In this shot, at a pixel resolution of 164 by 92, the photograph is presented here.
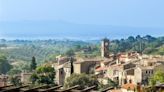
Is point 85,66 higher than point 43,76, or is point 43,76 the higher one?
point 43,76

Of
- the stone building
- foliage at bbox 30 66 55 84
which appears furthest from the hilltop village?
foliage at bbox 30 66 55 84

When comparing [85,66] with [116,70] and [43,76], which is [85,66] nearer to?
[116,70]

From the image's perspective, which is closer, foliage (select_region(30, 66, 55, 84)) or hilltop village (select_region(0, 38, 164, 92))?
foliage (select_region(30, 66, 55, 84))

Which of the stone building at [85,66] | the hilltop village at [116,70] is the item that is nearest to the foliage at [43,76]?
the hilltop village at [116,70]

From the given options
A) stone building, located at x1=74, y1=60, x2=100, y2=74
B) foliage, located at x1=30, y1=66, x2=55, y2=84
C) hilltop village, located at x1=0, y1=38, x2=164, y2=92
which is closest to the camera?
foliage, located at x1=30, y1=66, x2=55, y2=84

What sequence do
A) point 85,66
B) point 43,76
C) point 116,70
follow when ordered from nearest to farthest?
point 43,76
point 116,70
point 85,66

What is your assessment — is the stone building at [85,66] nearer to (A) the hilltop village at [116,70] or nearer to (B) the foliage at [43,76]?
(A) the hilltop village at [116,70]

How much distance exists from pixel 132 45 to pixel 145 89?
60.9 metres

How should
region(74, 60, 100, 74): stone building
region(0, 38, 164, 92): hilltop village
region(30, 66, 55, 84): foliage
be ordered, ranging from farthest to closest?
region(74, 60, 100, 74): stone building < region(0, 38, 164, 92): hilltop village < region(30, 66, 55, 84): foliage

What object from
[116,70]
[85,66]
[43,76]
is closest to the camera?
[43,76]

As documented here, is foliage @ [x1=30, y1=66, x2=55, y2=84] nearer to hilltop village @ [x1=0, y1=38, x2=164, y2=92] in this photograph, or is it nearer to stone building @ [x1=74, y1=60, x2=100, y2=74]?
hilltop village @ [x1=0, y1=38, x2=164, y2=92]

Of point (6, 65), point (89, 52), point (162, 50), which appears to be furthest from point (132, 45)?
point (6, 65)

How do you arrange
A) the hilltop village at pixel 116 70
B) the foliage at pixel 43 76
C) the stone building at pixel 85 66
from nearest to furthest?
the foliage at pixel 43 76 → the hilltop village at pixel 116 70 → the stone building at pixel 85 66

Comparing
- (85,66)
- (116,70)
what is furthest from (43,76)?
(85,66)
